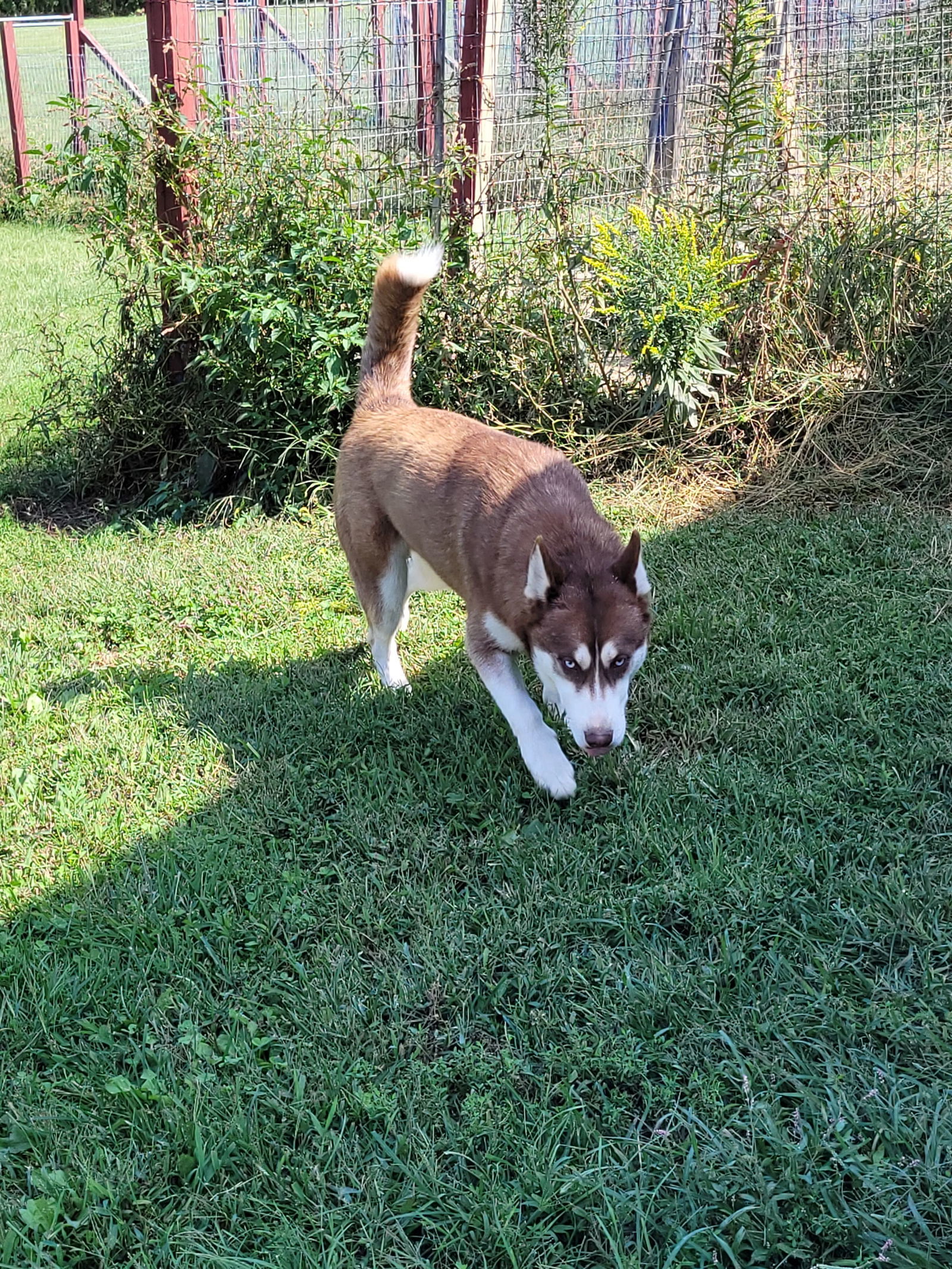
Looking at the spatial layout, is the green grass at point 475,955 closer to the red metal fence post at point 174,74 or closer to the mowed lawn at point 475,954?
the mowed lawn at point 475,954

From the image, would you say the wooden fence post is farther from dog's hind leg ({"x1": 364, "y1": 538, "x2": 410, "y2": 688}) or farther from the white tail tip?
dog's hind leg ({"x1": 364, "y1": 538, "x2": 410, "y2": 688})

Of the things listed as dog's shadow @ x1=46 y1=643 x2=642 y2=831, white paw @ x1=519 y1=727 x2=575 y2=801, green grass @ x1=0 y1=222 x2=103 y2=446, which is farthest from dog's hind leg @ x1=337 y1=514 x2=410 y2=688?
green grass @ x1=0 y1=222 x2=103 y2=446

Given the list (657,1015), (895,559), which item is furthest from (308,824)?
(895,559)

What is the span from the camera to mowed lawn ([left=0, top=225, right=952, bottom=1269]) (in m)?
2.14

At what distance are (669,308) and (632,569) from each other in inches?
110

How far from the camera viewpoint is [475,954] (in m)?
2.81

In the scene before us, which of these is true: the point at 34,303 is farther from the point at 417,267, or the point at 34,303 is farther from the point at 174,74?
the point at 417,267

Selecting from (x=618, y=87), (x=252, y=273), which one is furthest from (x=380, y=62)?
(x=252, y=273)

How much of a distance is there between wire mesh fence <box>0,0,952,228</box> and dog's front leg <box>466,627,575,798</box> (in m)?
3.44

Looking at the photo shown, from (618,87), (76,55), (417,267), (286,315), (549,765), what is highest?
A: (76,55)

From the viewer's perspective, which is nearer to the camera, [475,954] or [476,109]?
[475,954]

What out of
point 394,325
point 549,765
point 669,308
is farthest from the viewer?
point 669,308

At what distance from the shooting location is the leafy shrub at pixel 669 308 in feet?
18.4

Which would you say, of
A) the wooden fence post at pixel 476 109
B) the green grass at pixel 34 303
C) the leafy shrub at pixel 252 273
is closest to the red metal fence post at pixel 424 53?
the wooden fence post at pixel 476 109
